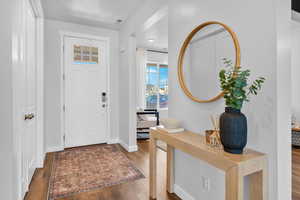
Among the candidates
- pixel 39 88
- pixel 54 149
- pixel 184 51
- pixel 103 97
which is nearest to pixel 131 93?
pixel 103 97

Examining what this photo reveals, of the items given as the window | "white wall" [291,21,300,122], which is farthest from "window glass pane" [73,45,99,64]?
"white wall" [291,21,300,122]

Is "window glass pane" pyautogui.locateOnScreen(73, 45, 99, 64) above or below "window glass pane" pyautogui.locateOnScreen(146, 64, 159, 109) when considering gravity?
above

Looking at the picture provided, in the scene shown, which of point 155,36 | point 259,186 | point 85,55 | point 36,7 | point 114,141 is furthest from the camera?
point 155,36

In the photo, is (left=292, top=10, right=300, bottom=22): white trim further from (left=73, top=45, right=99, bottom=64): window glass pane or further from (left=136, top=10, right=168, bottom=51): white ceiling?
(left=73, top=45, right=99, bottom=64): window glass pane

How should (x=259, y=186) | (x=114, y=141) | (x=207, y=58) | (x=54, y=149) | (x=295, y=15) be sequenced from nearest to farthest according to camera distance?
(x=259, y=186) → (x=207, y=58) → (x=295, y=15) → (x=54, y=149) → (x=114, y=141)

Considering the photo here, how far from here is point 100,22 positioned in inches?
134

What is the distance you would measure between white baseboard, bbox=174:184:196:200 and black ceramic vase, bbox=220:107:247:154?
3.06 ft

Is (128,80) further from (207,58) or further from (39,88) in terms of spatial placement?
(207,58)

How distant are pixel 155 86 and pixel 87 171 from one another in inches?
142

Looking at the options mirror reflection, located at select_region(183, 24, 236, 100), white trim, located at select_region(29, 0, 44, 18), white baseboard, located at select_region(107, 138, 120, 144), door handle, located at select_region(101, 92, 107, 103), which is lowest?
white baseboard, located at select_region(107, 138, 120, 144)

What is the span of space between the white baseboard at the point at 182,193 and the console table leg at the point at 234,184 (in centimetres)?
82

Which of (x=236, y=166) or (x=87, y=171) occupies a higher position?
(x=236, y=166)

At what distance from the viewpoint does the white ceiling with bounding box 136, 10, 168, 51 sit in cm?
317

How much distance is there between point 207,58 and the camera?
1.54m
